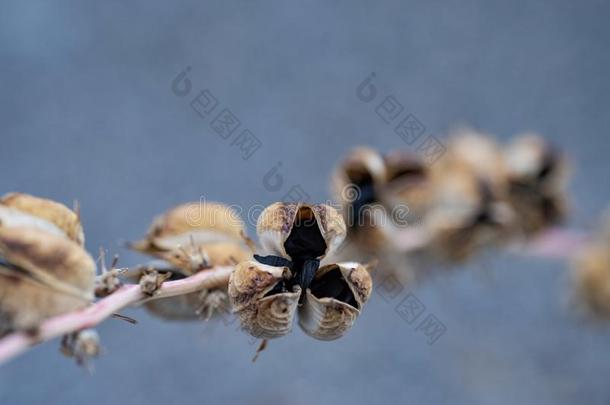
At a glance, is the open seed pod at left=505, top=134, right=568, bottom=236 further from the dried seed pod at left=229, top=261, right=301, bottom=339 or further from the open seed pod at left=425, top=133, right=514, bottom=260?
the dried seed pod at left=229, top=261, right=301, bottom=339

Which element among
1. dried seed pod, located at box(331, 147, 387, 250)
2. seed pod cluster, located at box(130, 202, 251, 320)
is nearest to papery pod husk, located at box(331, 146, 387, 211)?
dried seed pod, located at box(331, 147, 387, 250)

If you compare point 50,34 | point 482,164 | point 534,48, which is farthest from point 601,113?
point 482,164

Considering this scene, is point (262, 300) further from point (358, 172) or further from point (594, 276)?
point (594, 276)

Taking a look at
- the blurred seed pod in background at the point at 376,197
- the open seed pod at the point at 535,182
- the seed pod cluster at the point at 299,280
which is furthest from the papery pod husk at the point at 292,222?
the open seed pod at the point at 535,182

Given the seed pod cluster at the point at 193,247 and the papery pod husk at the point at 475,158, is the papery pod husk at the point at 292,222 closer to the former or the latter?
the seed pod cluster at the point at 193,247

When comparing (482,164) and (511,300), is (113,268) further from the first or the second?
(511,300)

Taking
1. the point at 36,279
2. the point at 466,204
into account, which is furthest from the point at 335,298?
the point at 466,204
